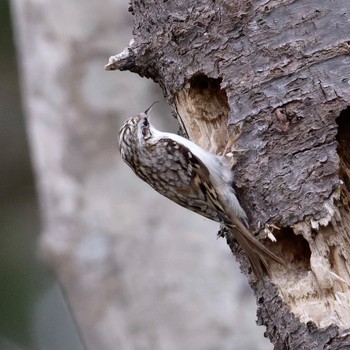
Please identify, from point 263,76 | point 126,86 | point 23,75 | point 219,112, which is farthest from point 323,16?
point 23,75

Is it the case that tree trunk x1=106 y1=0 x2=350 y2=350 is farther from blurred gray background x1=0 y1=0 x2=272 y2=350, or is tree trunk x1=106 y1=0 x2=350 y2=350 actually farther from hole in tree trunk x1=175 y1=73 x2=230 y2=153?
blurred gray background x1=0 y1=0 x2=272 y2=350

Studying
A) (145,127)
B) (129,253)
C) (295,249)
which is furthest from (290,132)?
(129,253)

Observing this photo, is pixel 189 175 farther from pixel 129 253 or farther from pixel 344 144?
pixel 129 253

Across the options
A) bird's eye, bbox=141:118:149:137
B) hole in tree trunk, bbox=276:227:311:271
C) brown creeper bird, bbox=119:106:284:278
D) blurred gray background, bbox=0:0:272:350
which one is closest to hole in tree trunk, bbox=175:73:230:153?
brown creeper bird, bbox=119:106:284:278

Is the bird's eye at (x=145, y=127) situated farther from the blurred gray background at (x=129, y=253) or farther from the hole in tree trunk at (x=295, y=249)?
the blurred gray background at (x=129, y=253)

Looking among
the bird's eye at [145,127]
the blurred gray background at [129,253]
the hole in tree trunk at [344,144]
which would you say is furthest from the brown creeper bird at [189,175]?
the blurred gray background at [129,253]
